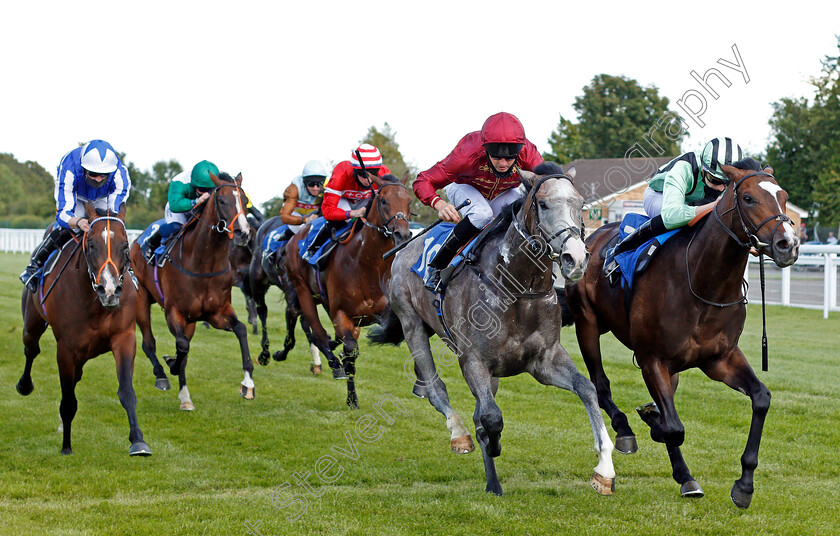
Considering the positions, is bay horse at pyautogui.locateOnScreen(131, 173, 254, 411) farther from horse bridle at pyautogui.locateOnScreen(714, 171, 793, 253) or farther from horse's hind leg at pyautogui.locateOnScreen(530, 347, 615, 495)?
horse bridle at pyautogui.locateOnScreen(714, 171, 793, 253)

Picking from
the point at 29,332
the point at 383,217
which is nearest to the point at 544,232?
the point at 383,217

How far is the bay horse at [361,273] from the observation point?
316 inches

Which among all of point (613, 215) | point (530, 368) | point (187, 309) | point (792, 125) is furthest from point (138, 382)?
point (792, 125)

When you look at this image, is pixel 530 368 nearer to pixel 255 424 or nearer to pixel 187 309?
pixel 255 424

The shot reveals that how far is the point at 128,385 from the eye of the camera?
6.27 metres

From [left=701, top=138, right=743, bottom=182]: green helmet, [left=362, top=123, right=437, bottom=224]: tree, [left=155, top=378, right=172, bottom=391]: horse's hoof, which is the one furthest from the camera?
[left=362, top=123, right=437, bottom=224]: tree

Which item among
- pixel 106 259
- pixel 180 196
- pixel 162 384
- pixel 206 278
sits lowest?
pixel 162 384

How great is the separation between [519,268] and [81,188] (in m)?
4.24

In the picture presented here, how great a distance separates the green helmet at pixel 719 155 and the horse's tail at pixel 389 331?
283 cm

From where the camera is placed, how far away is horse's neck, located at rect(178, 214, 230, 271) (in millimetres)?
8672

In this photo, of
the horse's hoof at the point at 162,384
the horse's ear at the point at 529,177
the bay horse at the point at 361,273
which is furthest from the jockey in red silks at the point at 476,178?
the horse's hoof at the point at 162,384

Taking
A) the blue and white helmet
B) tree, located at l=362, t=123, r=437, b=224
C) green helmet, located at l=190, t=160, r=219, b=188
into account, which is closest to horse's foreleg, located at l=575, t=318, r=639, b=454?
the blue and white helmet

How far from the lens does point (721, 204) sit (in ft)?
16.2

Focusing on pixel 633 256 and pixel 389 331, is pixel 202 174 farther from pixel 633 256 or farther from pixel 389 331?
pixel 633 256
